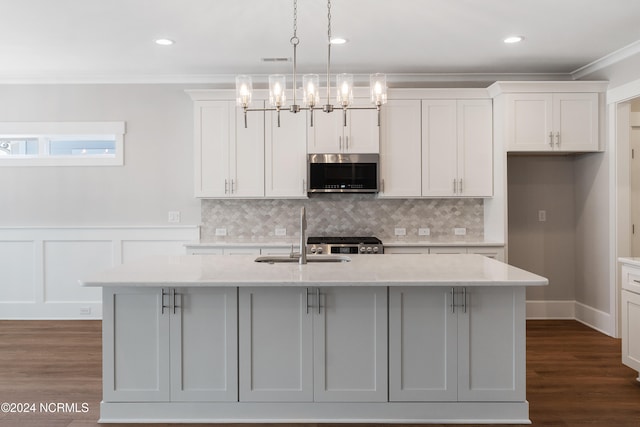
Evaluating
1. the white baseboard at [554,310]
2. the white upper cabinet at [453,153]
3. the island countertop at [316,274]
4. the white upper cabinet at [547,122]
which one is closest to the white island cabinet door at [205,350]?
the island countertop at [316,274]

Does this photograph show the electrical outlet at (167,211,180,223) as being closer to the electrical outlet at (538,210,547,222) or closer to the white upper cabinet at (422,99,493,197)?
the white upper cabinet at (422,99,493,197)

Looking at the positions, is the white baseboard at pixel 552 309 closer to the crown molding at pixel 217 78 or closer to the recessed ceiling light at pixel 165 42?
the crown molding at pixel 217 78

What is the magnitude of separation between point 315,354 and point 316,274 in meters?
0.46

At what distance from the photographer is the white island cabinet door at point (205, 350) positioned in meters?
2.89

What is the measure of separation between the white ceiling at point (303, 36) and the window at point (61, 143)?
0.52 m

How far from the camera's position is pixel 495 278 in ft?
8.96

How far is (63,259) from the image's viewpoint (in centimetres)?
548

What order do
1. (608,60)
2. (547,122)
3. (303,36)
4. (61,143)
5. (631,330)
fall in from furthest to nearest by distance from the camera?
(61,143)
(547,122)
(608,60)
(303,36)
(631,330)

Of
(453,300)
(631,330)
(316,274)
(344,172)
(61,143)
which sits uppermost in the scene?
(61,143)

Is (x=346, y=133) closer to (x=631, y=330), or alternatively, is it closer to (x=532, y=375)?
(x=532, y=375)

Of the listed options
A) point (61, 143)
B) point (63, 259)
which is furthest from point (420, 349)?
point (61, 143)

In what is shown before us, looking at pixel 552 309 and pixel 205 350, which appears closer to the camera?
pixel 205 350

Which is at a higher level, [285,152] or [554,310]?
[285,152]

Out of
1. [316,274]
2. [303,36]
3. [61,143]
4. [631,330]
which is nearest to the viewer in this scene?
[316,274]
